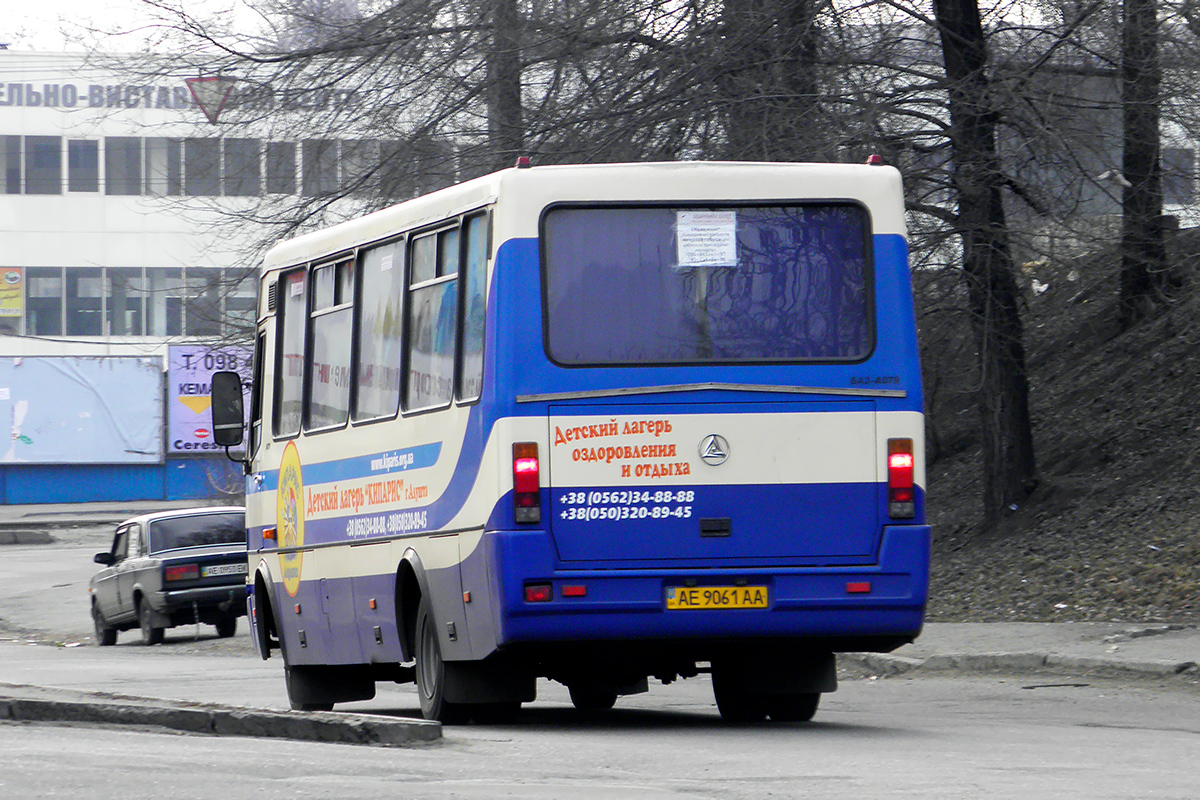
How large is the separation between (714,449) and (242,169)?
13.8m

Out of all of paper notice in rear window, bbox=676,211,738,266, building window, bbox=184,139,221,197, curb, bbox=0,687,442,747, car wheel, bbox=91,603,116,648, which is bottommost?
car wheel, bbox=91,603,116,648

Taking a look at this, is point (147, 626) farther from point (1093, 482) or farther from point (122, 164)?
point (122, 164)

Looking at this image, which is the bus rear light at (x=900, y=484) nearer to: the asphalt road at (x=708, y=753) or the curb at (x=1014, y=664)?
the asphalt road at (x=708, y=753)

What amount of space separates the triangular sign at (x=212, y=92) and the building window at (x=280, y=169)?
720 mm

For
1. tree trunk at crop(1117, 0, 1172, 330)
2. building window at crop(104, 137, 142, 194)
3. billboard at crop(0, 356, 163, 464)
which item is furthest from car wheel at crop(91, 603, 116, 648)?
building window at crop(104, 137, 142, 194)

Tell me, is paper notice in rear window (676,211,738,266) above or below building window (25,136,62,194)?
below

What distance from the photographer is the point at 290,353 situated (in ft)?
41.9

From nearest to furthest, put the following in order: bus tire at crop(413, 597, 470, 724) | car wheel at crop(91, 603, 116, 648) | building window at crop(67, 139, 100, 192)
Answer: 1. bus tire at crop(413, 597, 470, 724)
2. car wheel at crop(91, 603, 116, 648)
3. building window at crop(67, 139, 100, 192)

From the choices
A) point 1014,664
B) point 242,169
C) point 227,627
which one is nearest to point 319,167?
point 242,169

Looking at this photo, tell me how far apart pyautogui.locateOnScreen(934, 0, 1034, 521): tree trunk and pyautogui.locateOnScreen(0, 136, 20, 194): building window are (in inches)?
1972

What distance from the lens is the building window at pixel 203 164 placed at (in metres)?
22.4

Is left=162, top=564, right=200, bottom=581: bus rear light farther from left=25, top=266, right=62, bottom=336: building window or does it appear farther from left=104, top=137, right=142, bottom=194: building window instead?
left=104, top=137, right=142, bottom=194: building window

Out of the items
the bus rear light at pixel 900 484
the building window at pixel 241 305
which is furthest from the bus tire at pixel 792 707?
the building window at pixel 241 305

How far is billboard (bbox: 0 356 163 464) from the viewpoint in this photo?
199ft
